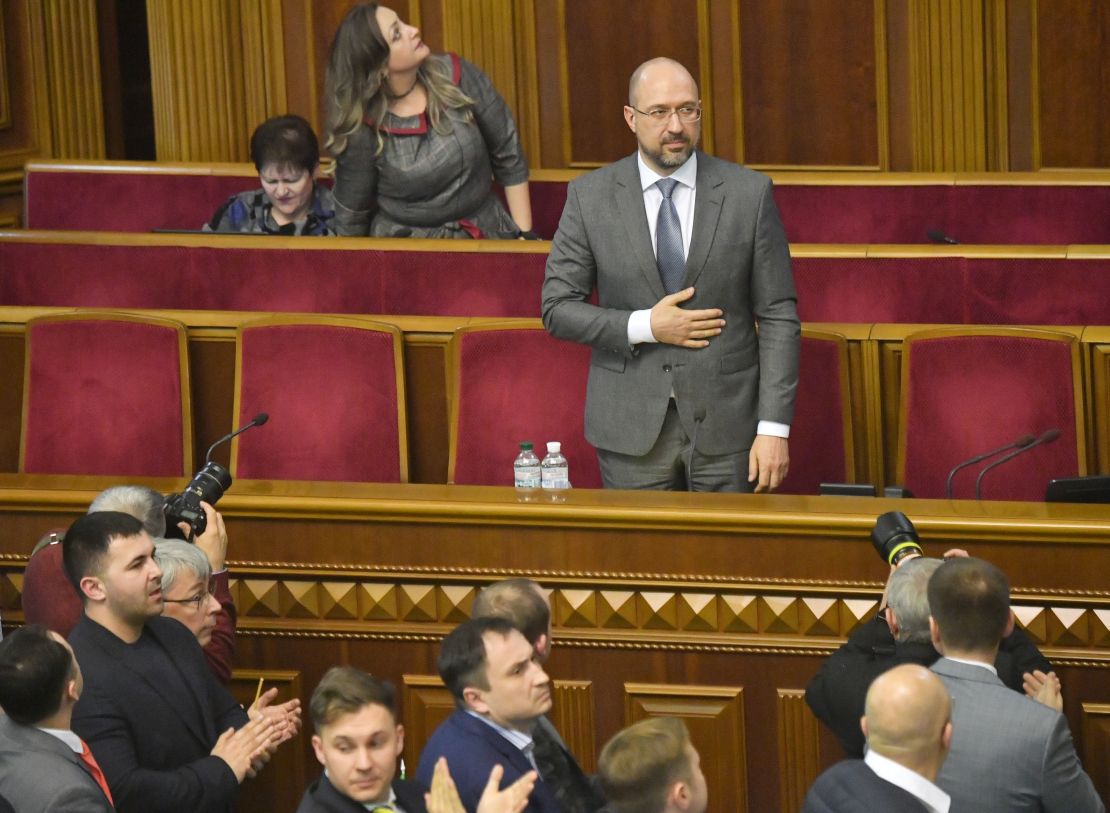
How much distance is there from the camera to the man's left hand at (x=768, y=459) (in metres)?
2.86

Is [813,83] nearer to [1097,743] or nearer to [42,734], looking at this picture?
[1097,743]

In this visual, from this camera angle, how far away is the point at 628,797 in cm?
179

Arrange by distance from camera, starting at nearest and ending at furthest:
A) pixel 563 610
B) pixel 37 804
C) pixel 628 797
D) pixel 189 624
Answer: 1. pixel 628 797
2. pixel 37 804
3. pixel 189 624
4. pixel 563 610

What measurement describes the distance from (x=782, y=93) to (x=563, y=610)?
Result: 3114 mm

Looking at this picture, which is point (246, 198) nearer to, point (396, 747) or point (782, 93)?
point (782, 93)

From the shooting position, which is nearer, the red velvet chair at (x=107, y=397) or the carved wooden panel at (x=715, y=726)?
the carved wooden panel at (x=715, y=726)

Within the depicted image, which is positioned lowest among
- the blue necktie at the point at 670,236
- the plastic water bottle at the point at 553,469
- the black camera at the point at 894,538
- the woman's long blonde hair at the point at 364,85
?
the black camera at the point at 894,538

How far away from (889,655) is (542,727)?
1.57ft

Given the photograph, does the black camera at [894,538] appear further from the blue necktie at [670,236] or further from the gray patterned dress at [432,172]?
the gray patterned dress at [432,172]

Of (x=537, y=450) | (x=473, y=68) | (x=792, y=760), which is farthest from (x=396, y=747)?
(x=473, y=68)

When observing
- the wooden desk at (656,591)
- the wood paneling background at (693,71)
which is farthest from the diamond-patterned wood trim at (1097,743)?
the wood paneling background at (693,71)

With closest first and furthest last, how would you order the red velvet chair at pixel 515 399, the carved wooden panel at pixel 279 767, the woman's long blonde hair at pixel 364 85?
the carved wooden panel at pixel 279 767
the red velvet chair at pixel 515 399
the woman's long blonde hair at pixel 364 85

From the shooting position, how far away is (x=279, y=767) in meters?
2.70

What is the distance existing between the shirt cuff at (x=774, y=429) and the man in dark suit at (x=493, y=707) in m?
Answer: 0.95
